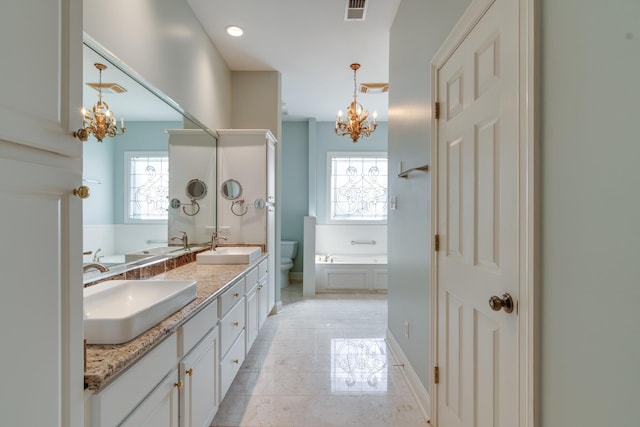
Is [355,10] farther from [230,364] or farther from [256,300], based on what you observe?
[230,364]

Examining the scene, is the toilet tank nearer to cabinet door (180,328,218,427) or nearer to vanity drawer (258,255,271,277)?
vanity drawer (258,255,271,277)

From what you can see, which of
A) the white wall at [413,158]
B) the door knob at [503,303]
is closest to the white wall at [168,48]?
the white wall at [413,158]

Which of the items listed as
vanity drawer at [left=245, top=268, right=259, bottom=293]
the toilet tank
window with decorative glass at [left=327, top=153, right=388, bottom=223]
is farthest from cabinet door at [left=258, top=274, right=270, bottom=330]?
window with decorative glass at [left=327, top=153, right=388, bottom=223]

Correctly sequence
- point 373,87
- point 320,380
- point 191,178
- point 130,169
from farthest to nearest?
point 373,87 < point 191,178 < point 320,380 < point 130,169

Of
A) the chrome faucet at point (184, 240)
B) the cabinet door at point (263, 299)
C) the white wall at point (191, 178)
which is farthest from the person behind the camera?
the cabinet door at point (263, 299)

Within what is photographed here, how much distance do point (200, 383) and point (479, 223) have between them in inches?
58.4

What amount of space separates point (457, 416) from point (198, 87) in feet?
9.85

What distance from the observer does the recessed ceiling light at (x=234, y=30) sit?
277cm

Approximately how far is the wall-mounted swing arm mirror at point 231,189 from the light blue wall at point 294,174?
7.43ft

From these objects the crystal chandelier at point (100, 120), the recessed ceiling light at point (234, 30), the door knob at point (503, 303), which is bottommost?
the door knob at point (503, 303)

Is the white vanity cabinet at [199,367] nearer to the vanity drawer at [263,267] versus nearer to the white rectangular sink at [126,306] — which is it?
the white rectangular sink at [126,306]

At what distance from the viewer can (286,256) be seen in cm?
516
